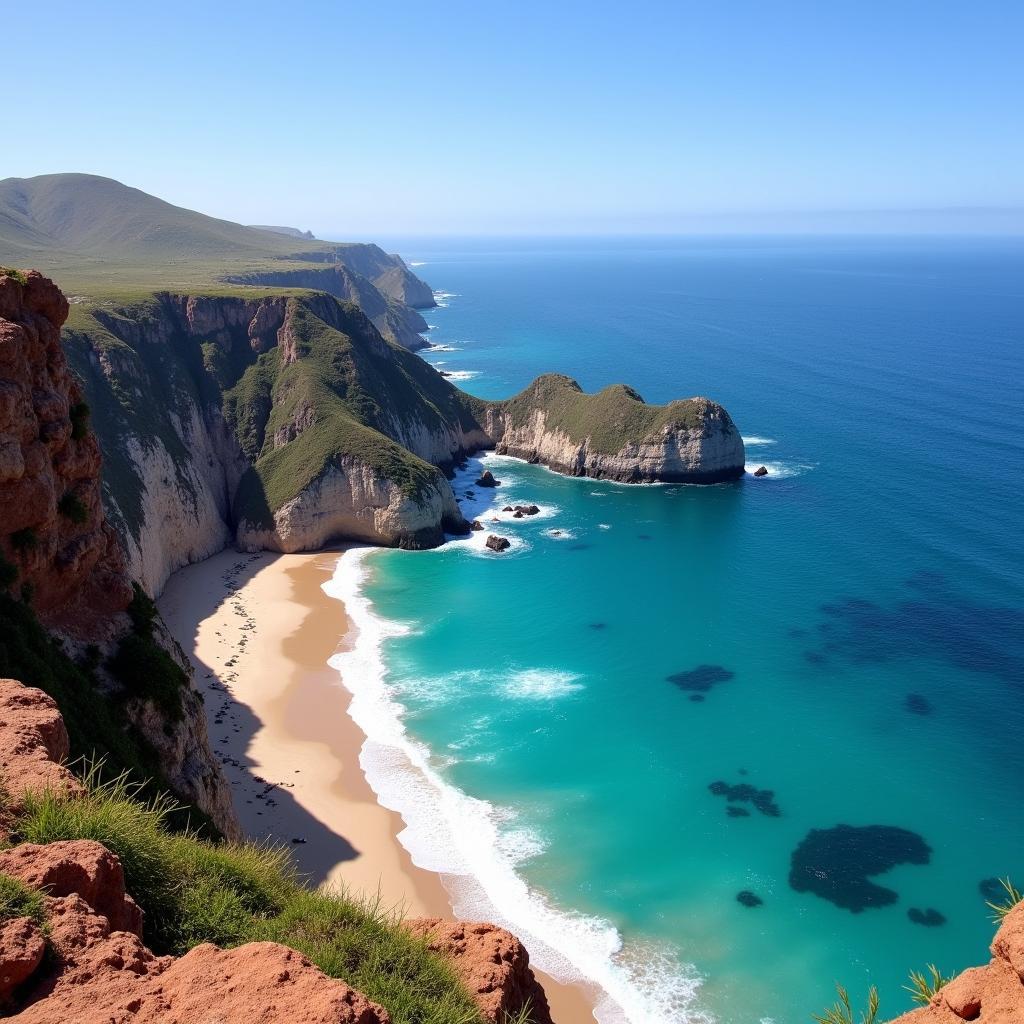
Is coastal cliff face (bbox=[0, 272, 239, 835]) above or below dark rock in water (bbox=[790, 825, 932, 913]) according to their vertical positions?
above

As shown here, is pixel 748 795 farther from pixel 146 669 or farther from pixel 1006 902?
pixel 146 669

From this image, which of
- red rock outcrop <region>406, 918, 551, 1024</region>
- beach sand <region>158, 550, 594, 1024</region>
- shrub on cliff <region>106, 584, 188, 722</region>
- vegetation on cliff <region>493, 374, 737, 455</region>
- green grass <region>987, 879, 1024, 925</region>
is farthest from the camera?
vegetation on cliff <region>493, 374, 737, 455</region>

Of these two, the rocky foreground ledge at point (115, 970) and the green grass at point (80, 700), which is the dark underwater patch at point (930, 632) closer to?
the green grass at point (80, 700)

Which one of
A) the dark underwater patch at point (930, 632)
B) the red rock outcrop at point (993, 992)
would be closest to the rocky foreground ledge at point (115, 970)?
the red rock outcrop at point (993, 992)

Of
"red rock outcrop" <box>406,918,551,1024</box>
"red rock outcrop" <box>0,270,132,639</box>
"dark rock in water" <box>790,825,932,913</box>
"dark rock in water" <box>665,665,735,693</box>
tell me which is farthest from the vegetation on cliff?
"red rock outcrop" <box>406,918,551,1024</box>

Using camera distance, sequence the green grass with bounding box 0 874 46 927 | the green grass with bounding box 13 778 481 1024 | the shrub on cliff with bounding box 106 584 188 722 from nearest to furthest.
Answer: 1. the green grass with bounding box 0 874 46 927
2. the green grass with bounding box 13 778 481 1024
3. the shrub on cliff with bounding box 106 584 188 722

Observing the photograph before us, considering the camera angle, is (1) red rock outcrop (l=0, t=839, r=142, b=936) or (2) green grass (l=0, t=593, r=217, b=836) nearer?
(1) red rock outcrop (l=0, t=839, r=142, b=936)

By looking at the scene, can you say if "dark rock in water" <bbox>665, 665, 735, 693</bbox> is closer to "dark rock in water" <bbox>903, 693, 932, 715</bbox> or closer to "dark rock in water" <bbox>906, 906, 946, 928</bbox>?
"dark rock in water" <bbox>903, 693, 932, 715</bbox>
